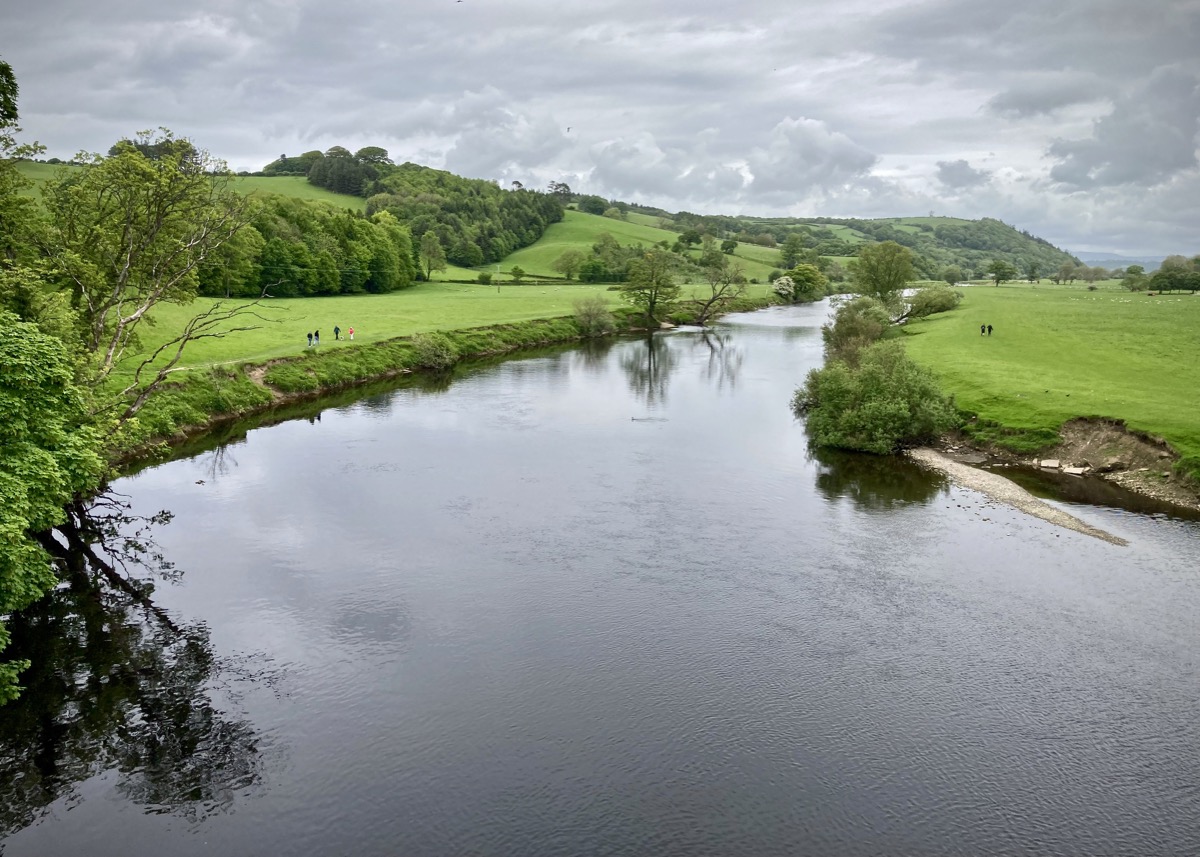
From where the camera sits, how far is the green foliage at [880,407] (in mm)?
46375

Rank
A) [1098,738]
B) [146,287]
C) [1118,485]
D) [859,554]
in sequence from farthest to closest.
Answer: [1118,485]
[146,287]
[859,554]
[1098,738]

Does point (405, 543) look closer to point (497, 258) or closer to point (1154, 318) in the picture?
point (1154, 318)

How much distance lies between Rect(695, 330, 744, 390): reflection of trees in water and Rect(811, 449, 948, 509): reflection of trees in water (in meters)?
20.7

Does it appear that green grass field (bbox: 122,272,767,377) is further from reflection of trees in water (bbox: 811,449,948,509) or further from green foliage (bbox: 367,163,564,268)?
reflection of trees in water (bbox: 811,449,948,509)

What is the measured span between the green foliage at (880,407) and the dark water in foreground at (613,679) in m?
8.11

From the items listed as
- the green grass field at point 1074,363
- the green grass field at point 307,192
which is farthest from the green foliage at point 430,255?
the green grass field at point 1074,363

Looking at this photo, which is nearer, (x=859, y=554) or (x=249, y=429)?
(x=859, y=554)

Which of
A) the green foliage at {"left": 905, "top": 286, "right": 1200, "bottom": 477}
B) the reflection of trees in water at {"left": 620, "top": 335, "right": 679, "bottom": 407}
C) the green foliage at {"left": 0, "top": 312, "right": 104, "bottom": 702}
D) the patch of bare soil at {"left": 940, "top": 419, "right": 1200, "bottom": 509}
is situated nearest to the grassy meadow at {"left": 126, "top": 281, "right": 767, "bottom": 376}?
the reflection of trees in water at {"left": 620, "top": 335, "right": 679, "bottom": 407}

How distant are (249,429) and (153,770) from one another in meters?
34.0

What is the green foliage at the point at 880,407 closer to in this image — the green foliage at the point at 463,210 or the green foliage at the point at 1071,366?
the green foliage at the point at 1071,366

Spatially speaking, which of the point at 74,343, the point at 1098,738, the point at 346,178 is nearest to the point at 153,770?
the point at 74,343

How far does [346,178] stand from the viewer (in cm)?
17025

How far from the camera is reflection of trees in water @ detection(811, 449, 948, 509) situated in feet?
125

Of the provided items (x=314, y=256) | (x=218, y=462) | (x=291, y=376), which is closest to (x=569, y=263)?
(x=314, y=256)
